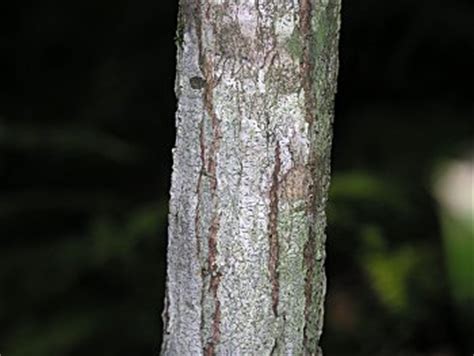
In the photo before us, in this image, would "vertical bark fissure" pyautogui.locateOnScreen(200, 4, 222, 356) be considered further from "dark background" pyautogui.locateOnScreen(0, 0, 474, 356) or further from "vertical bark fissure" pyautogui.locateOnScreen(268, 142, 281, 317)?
"dark background" pyautogui.locateOnScreen(0, 0, 474, 356)

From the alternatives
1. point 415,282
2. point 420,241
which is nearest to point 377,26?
point 420,241

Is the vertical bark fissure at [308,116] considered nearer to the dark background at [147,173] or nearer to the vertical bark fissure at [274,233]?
the vertical bark fissure at [274,233]

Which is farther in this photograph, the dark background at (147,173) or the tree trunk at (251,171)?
the dark background at (147,173)

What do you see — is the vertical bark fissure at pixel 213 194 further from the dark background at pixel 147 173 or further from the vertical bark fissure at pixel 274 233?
the dark background at pixel 147 173

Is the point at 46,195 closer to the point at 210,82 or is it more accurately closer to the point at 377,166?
the point at 377,166

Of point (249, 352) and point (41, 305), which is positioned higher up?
point (249, 352)

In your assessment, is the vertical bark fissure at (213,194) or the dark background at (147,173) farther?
the dark background at (147,173)

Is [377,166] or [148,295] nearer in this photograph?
[148,295]

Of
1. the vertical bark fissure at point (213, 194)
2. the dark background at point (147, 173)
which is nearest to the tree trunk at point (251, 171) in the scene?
the vertical bark fissure at point (213, 194)
